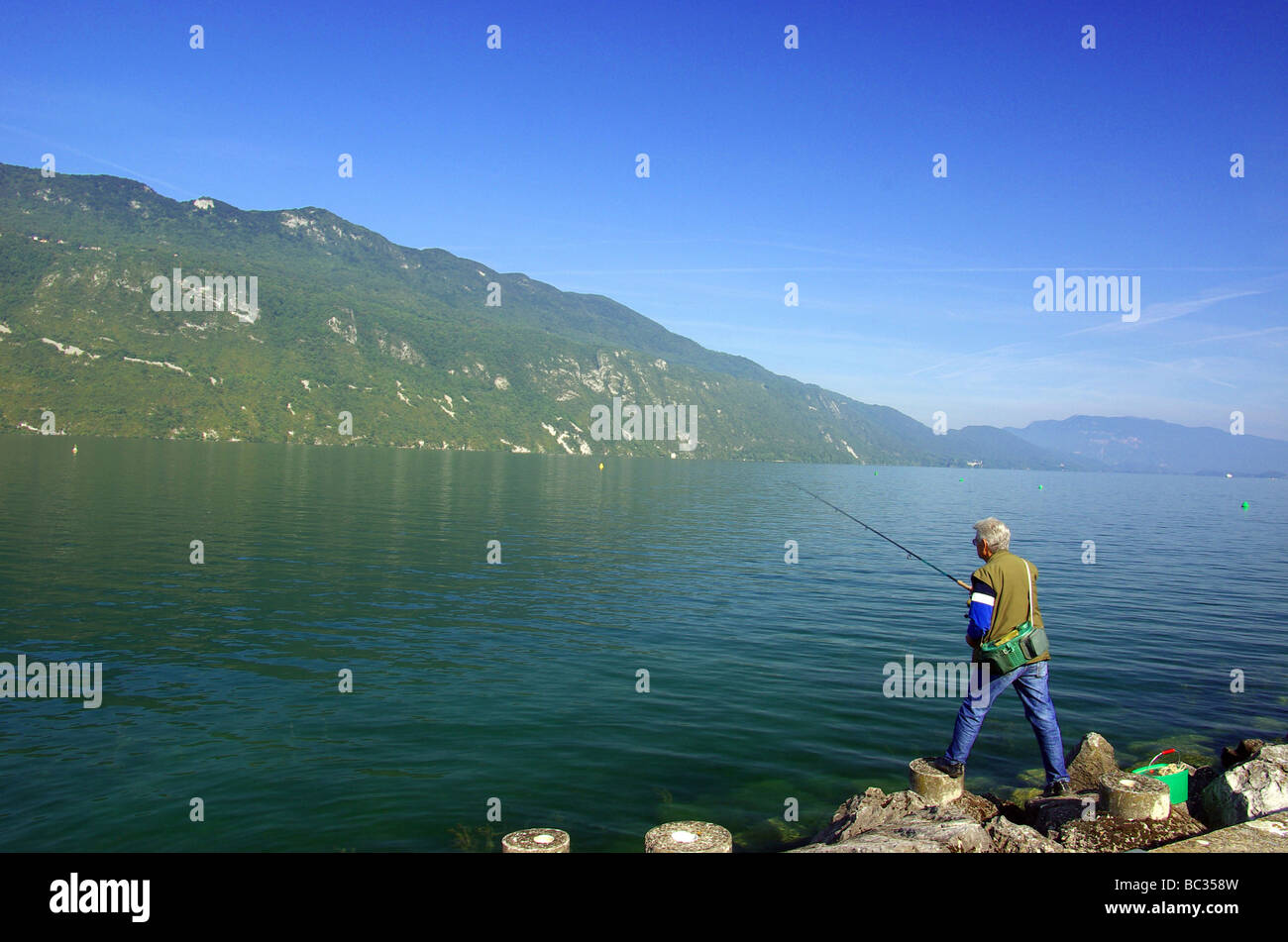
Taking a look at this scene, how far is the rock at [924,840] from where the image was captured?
798cm

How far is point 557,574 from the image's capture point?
→ 30.7 meters

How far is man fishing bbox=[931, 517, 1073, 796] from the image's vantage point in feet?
33.8

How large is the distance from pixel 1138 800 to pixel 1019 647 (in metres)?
2.23

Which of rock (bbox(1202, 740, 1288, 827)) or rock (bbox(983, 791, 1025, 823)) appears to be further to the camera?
rock (bbox(983, 791, 1025, 823))

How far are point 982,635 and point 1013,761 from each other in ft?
16.8

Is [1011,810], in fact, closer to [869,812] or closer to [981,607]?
[869,812]

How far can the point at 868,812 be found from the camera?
32.4ft

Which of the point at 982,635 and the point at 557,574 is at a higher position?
the point at 982,635

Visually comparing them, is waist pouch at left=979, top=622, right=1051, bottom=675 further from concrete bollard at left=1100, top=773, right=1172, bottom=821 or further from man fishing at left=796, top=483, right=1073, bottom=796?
concrete bollard at left=1100, top=773, right=1172, bottom=821

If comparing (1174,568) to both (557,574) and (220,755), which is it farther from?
(220,755)

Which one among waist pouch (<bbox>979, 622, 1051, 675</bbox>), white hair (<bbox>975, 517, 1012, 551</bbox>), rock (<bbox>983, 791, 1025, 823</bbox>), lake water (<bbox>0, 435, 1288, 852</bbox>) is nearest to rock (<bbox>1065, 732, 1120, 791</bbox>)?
lake water (<bbox>0, 435, 1288, 852</bbox>)

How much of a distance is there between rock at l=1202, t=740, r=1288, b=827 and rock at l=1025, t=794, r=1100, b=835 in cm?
198
